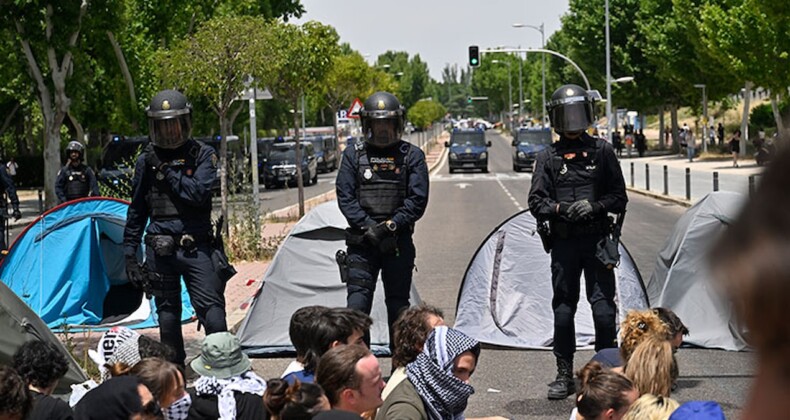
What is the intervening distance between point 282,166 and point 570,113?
3632 cm

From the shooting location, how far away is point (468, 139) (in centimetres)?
5188

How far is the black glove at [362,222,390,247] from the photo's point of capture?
24.3 ft

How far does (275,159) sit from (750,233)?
43.1 meters

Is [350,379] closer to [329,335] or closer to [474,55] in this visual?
[329,335]

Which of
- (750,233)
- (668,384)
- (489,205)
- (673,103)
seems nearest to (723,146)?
(673,103)

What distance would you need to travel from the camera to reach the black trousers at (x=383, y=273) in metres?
7.63

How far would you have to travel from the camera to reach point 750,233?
77cm

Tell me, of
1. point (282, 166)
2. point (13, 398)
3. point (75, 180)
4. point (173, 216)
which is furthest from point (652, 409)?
point (282, 166)

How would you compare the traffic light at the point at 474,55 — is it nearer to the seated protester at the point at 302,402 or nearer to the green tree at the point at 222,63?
the green tree at the point at 222,63

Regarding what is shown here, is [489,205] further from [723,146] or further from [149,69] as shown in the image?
[723,146]

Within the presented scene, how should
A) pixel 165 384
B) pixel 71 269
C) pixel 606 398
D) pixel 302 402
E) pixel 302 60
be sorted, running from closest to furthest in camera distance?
pixel 302 402 → pixel 606 398 → pixel 165 384 → pixel 71 269 → pixel 302 60

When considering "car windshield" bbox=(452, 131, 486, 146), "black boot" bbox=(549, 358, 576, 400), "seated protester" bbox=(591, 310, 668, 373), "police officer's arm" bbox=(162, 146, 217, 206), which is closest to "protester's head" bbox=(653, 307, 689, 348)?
"seated protester" bbox=(591, 310, 668, 373)

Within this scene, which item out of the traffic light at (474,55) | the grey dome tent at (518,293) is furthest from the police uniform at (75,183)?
the traffic light at (474,55)

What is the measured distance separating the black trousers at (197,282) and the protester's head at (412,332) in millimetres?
2056
